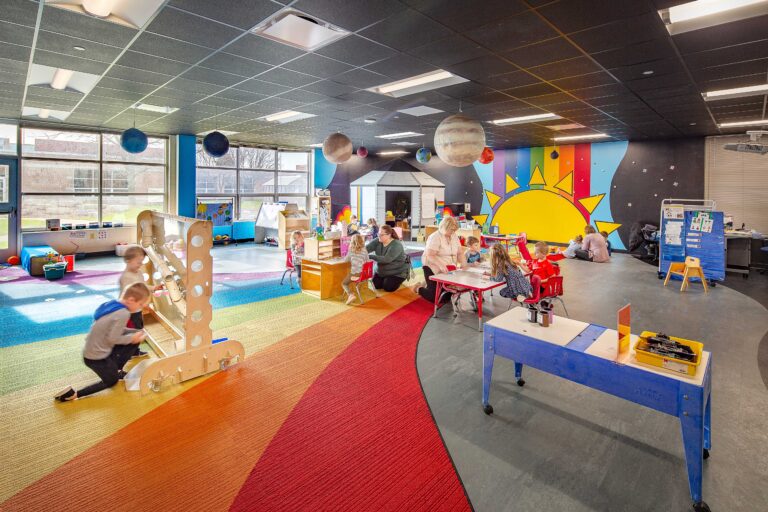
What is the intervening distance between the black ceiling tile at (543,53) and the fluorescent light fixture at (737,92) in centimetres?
362

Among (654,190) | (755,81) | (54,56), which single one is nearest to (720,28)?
(755,81)

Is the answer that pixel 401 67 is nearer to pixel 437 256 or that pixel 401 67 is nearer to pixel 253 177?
pixel 437 256

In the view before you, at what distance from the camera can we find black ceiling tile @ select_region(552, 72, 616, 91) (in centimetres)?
605

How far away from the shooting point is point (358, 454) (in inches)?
118

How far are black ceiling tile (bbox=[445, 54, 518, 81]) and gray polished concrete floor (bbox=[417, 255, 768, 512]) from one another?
3511 millimetres

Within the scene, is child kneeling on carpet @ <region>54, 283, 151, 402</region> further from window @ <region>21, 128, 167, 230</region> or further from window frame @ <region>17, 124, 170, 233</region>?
window @ <region>21, 128, 167, 230</region>

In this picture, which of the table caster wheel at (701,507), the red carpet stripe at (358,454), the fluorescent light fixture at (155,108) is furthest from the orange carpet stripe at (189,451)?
the fluorescent light fixture at (155,108)

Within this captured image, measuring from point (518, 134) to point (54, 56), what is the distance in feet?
34.5

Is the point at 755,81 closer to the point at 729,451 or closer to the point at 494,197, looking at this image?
the point at 729,451

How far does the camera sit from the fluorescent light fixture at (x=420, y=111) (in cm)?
871

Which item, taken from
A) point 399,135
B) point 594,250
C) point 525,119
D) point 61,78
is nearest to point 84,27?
point 61,78

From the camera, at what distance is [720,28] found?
14.3 feet

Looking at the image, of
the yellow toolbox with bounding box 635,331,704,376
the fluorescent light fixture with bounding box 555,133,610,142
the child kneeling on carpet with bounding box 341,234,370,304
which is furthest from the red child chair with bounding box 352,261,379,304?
the fluorescent light fixture with bounding box 555,133,610,142

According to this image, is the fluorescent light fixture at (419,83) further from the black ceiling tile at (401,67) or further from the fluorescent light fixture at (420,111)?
the fluorescent light fixture at (420,111)
